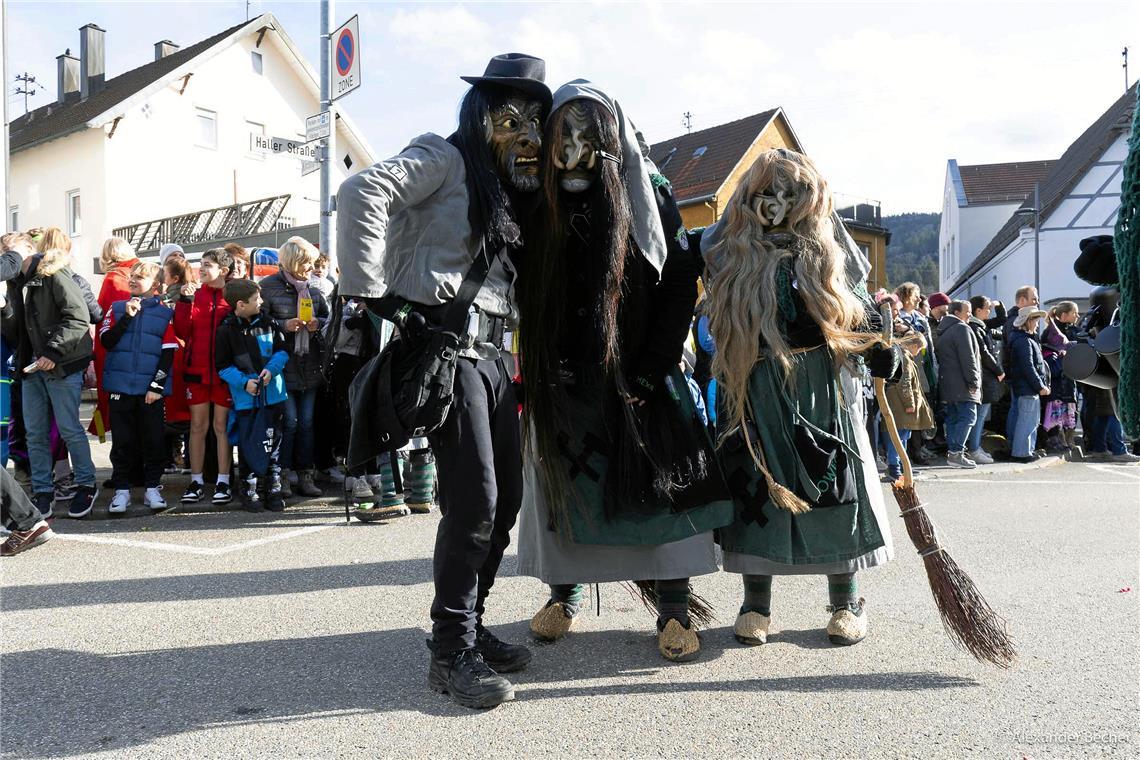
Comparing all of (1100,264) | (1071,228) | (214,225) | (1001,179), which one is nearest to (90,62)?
(214,225)

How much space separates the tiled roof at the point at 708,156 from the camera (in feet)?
114

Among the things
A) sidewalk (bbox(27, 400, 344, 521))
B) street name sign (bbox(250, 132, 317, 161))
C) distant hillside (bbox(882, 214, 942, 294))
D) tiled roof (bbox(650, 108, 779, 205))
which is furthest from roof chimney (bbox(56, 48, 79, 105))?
distant hillside (bbox(882, 214, 942, 294))

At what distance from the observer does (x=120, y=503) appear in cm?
657

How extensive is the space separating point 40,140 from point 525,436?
28.6 meters

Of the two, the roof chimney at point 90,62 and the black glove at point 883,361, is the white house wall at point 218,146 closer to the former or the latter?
the roof chimney at point 90,62

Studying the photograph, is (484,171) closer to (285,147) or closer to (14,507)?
(14,507)

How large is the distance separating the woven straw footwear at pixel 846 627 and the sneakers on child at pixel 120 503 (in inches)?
200

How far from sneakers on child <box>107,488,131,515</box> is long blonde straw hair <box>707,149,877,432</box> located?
477cm

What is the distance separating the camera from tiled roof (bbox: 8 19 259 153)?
26984 mm

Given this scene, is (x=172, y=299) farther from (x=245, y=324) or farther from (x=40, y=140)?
(x=40, y=140)

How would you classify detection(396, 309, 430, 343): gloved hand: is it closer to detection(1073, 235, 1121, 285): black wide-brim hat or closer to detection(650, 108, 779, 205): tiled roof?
detection(1073, 235, 1121, 285): black wide-brim hat

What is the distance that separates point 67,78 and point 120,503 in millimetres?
31954

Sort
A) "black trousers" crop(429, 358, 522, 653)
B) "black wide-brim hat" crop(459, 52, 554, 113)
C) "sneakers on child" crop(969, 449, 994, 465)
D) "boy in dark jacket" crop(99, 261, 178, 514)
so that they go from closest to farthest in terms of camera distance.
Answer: "black trousers" crop(429, 358, 522, 653)
"black wide-brim hat" crop(459, 52, 554, 113)
"boy in dark jacket" crop(99, 261, 178, 514)
"sneakers on child" crop(969, 449, 994, 465)

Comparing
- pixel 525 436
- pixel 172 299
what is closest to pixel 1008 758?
pixel 525 436
